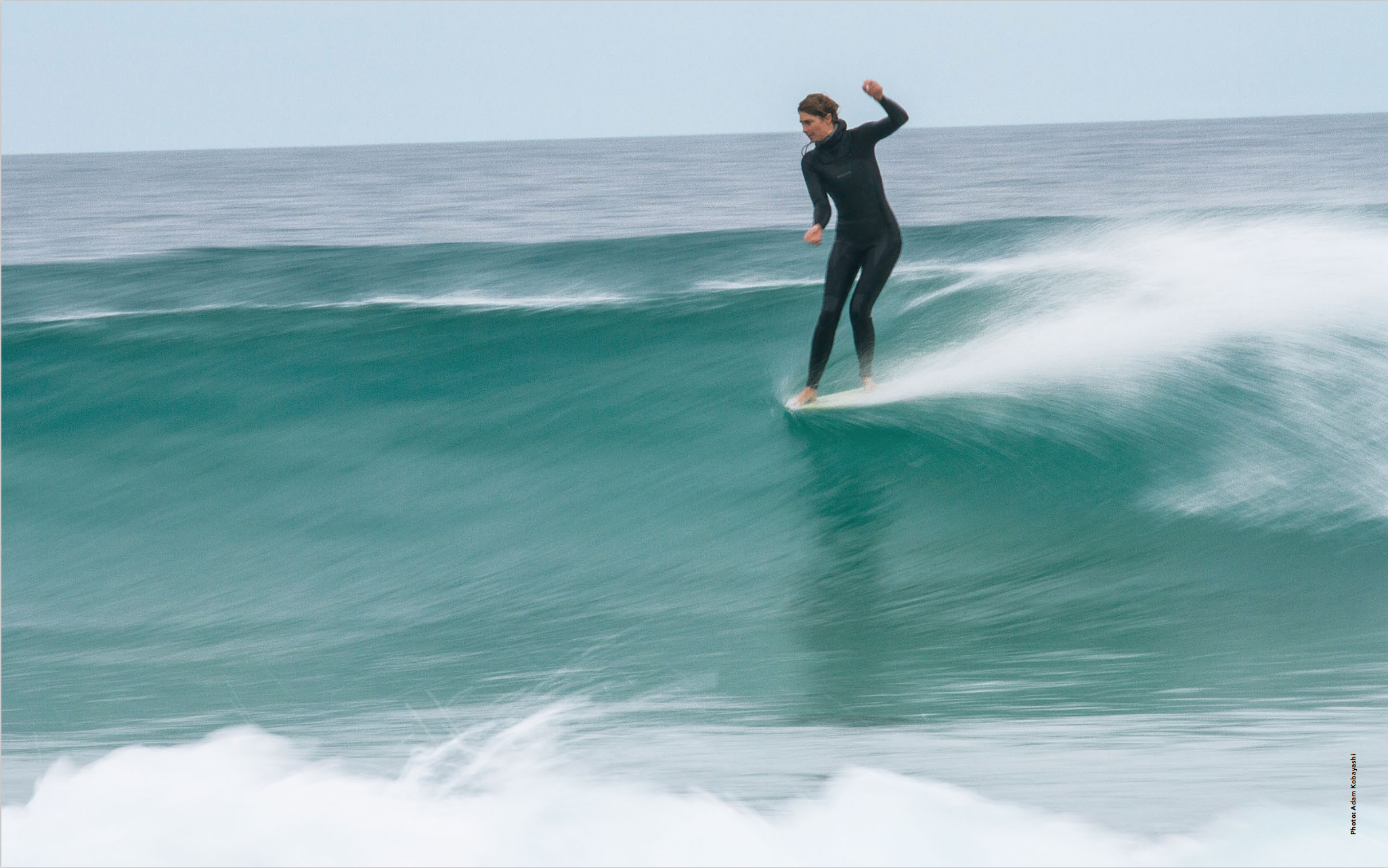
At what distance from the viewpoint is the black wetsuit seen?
494 centimetres

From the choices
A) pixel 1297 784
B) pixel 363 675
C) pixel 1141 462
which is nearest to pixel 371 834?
pixel 363 675

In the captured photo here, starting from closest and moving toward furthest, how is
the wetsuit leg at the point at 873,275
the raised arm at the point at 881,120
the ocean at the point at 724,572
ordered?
the ocean at the point at 724,572
the raised arm at the point at 881,120
the wetsuit leg at the point at 873,275

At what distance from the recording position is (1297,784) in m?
2.88

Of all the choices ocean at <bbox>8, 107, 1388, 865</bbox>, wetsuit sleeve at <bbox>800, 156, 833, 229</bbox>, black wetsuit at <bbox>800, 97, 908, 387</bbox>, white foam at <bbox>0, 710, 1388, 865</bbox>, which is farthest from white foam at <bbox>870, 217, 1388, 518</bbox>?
white foam at <bbox>0, 710, 1388, 865</bbox>

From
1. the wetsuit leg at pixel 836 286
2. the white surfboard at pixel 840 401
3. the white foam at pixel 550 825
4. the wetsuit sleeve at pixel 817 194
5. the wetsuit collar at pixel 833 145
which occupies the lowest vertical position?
the white foam at pixel 550 825

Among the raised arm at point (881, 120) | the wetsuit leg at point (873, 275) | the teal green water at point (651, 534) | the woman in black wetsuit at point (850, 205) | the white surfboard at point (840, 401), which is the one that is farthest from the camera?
the white surfboard at point (840, 401)

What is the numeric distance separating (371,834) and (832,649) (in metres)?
1.56

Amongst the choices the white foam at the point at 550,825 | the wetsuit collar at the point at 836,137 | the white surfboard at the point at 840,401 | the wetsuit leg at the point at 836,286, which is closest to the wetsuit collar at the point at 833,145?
the wetsuit collar at the point at 836,137

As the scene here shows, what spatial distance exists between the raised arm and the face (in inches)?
5.1

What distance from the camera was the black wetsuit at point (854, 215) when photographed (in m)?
4.94

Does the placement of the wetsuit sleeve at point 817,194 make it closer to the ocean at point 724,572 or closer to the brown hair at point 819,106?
the brown hair at point 819,106

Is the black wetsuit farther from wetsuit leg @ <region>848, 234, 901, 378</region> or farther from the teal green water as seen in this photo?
the teal green water

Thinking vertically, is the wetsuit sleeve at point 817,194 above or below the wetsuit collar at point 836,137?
below

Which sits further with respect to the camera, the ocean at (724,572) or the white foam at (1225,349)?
the white foam at (1225,349)
